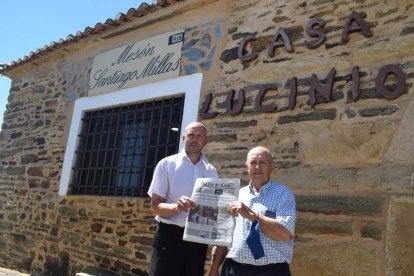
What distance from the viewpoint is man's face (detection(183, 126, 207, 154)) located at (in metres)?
2.67

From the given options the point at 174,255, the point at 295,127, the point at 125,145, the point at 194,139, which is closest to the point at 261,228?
the point at 174,255

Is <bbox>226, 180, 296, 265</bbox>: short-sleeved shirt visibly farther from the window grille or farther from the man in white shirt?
the window grille

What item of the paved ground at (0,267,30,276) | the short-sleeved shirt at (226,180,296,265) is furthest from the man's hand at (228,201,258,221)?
the paved ground at (0,267,30,276)

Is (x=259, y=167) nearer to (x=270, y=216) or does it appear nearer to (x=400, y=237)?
(x=270, y=216)

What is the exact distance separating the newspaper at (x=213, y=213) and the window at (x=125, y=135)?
7.69ft

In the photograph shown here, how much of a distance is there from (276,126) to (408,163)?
4.09 ft

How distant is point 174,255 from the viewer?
2.55 metres

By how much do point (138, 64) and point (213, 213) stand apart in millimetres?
3742

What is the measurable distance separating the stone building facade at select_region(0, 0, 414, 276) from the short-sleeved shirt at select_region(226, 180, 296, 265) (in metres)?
1.30

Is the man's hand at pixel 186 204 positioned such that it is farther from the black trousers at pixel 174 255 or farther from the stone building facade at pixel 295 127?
the stone building facade at pixel 295 127

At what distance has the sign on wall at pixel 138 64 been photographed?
17.1ft

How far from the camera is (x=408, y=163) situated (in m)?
3.08

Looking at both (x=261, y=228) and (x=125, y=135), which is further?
(x=125, y=135)

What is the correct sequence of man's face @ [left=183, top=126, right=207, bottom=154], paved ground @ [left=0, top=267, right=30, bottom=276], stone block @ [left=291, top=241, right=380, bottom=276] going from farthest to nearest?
1. paved ground @ [left=0, top=267, right=30, bottom=276]
2. stone block @ [left=291, top=241, right=380, bottom=276]
3. man's face @ [left=183, top=126, right=207, bottom=154]
